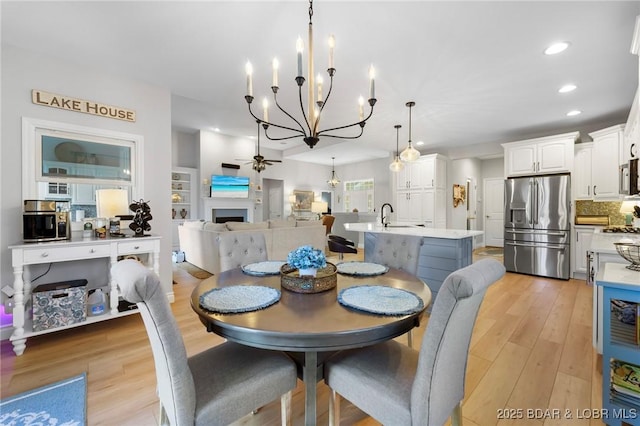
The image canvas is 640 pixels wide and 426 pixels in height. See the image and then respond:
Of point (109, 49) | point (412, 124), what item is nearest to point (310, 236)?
point (412, 124)

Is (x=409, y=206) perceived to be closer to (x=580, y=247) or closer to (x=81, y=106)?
(x=580, y=247)

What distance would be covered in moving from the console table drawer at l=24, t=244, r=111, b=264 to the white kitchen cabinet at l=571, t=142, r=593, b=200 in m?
6.44

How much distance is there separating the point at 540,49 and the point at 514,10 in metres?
0.75

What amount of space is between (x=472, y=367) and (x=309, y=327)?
1679 millimetres

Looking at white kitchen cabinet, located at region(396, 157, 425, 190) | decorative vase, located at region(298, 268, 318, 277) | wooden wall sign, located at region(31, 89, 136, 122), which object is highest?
wooden wall sign, located at region(31, 89, 136, 122)

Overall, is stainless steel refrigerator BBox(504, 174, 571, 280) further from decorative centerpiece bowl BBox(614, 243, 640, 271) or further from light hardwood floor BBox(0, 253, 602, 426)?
decorative centerpiece bowl BBox(614, 243, 640, 271)

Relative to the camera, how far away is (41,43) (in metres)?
2.40

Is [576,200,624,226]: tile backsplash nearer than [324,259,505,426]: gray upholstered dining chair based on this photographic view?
No

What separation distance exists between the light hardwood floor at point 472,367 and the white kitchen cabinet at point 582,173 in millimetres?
2244

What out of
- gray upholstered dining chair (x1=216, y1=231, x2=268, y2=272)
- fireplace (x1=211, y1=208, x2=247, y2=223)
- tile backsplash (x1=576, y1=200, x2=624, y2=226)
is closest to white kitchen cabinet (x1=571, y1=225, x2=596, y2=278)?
tile backsplash (x1=576, y1=200, x2=624, y2=226)

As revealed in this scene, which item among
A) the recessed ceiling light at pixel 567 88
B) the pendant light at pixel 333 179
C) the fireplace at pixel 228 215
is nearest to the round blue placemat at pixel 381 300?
the recessed ceiling light at pixel 567 88

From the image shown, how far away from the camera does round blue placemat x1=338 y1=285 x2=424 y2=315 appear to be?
1131 mm

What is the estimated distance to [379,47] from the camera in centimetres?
242

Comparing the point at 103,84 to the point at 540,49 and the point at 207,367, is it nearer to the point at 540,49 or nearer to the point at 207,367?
the point at 207,367
